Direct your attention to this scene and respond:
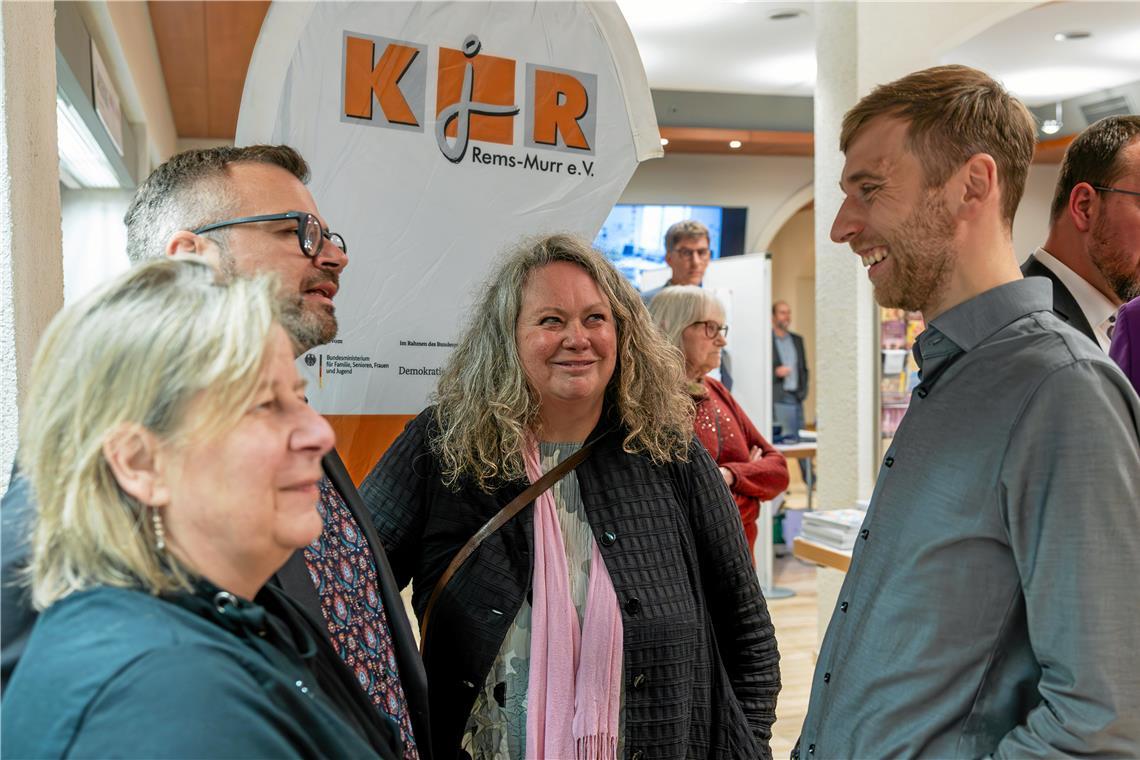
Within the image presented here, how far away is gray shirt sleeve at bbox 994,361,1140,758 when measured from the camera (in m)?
1.08

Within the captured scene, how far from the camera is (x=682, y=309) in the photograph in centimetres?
331

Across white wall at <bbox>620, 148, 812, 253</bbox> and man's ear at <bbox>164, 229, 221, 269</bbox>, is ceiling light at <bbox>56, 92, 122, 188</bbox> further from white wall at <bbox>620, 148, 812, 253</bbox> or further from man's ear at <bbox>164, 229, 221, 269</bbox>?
white wall at <bbox>620, 148, 812, 253</bbox>

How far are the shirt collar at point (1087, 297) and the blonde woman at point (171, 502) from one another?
5.76 feet

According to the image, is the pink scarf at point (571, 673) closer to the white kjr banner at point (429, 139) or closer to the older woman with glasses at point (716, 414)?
the white kjr banner at point (429, 139)

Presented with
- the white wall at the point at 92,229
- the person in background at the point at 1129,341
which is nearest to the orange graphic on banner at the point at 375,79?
the person in background at the point at 1129,341

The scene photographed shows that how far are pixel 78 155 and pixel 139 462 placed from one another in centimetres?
425

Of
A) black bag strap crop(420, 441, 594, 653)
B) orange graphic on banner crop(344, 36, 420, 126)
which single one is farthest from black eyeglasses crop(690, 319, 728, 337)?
black bag strap crop(420, 441, 594, 653)

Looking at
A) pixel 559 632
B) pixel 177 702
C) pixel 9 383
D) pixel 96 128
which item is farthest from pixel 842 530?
pixel 96 128

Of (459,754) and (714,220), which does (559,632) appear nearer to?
(459,754)

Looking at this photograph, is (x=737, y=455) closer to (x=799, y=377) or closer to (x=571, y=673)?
(x=571, y=673)

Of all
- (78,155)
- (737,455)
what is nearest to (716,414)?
(737,455)

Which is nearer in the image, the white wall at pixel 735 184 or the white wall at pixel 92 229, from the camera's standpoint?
the white wall at pixel 92 229

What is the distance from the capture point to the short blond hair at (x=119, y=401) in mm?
777

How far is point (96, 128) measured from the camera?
3812 millimetres
